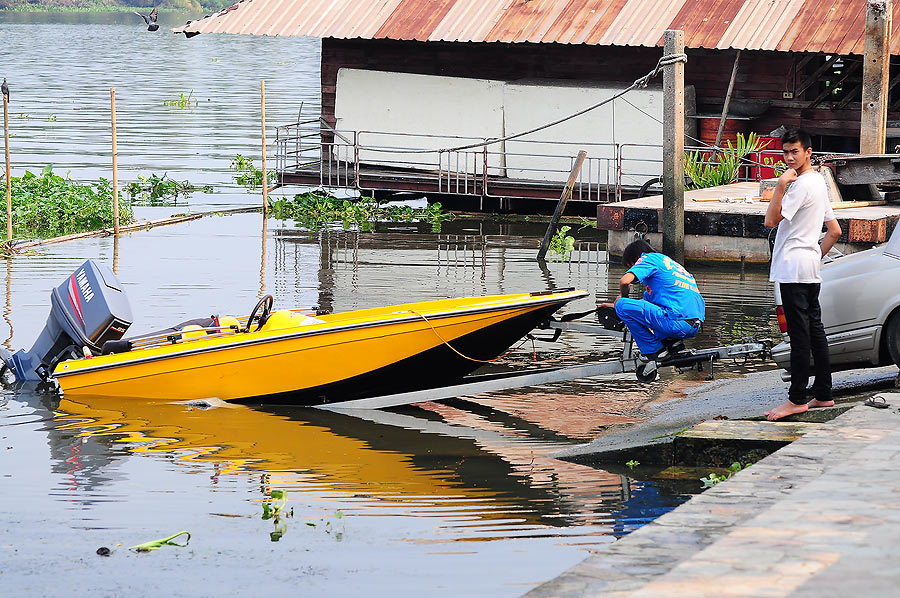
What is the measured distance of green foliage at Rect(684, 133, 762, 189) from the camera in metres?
21.4

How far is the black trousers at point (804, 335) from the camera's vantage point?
8.12 m

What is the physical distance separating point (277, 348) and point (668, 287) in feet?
10.8

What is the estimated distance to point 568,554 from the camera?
734 cm

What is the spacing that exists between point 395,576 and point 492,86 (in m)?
18.3

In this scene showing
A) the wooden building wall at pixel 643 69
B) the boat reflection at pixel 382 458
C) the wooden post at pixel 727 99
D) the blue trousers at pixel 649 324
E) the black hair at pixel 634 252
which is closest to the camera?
the boat reflection at pixel 382 458

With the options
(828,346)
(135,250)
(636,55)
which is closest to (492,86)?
(636,55)

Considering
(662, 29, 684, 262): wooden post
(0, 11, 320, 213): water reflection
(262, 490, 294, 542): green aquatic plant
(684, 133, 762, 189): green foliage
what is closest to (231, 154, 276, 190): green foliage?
(0, 11, 320, 213): water reflection

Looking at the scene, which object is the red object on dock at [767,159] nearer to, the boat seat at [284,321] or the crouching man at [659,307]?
the crouching man at [659,307]

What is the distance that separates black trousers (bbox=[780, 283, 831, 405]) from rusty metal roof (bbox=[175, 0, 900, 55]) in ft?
43.7

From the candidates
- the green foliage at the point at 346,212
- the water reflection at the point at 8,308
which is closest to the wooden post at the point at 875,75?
the green foliage at the point at 346,212

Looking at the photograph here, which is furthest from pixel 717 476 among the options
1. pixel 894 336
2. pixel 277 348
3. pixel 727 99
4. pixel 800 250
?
pixel 727 99

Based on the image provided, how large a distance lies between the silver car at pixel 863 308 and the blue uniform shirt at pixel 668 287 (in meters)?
1.19

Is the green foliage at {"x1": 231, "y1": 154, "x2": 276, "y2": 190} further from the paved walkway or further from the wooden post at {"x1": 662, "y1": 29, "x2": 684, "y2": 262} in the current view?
the paved walkway

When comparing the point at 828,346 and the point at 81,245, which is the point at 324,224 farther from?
the point at 828,346
